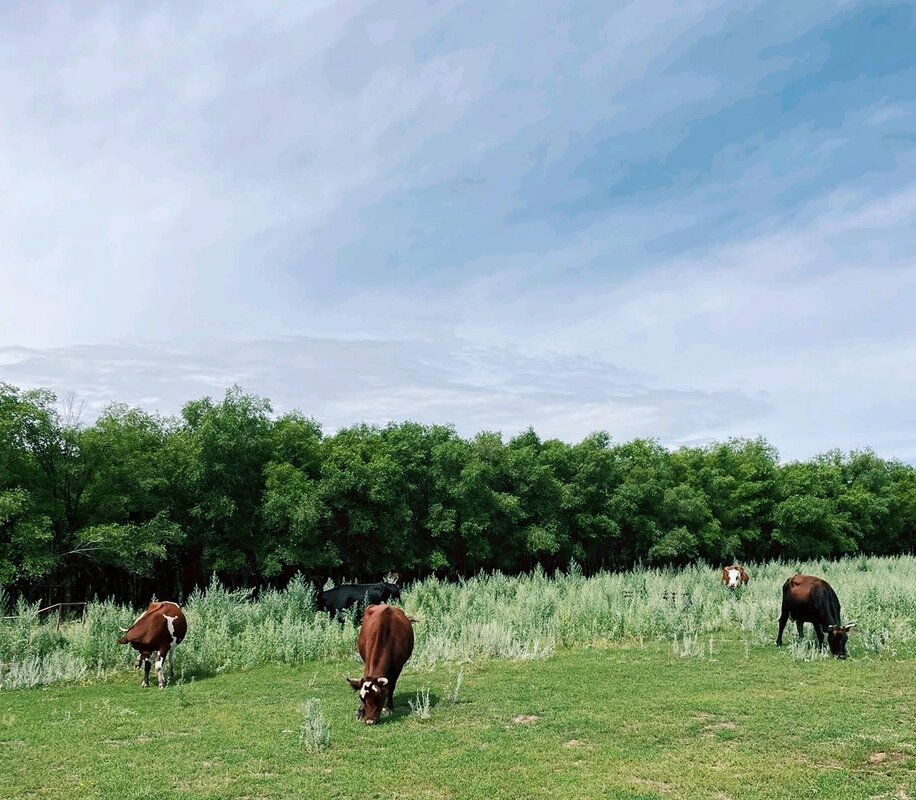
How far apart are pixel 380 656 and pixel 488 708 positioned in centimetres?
169

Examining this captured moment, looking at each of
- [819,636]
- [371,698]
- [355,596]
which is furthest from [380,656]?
[355,596]

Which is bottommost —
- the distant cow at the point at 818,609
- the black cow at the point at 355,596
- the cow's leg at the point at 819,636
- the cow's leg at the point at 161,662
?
the cow's leg at the point at 161,662

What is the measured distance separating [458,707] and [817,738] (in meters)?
4.61

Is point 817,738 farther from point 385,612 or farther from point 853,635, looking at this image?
point 853,635

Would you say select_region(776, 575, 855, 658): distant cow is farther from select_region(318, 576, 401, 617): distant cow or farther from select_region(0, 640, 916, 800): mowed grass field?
select_region(318, 576, 401, 617): distant cow

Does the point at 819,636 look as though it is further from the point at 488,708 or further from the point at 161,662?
the point at 161,662

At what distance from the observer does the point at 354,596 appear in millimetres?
20516

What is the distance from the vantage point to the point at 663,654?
15391mm

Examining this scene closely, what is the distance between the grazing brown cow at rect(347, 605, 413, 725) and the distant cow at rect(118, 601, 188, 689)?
4711mm

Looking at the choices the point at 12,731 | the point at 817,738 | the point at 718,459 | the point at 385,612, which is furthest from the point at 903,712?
the point at 718,459

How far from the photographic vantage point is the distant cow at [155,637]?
13.9 m

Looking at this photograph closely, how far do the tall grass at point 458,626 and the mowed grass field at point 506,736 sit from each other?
149 cm

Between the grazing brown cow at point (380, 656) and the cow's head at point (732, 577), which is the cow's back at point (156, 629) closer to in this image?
the grazing brown cow at point (380, 656)

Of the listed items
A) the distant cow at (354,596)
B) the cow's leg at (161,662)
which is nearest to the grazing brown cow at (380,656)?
the cow's leg at (161,662)
